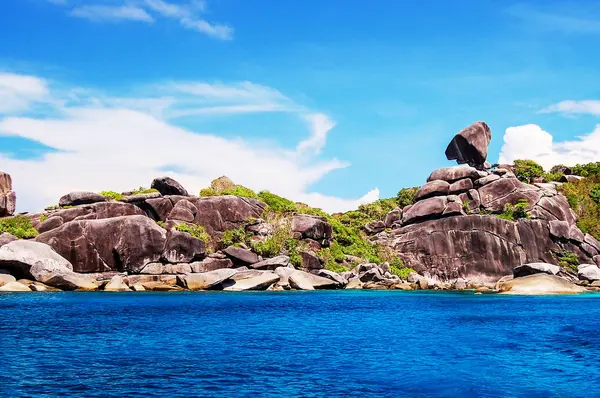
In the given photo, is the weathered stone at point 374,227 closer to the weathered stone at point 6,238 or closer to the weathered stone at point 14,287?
the weathered stone at point 6,238

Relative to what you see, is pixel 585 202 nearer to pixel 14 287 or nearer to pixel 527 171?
pixel 527 171

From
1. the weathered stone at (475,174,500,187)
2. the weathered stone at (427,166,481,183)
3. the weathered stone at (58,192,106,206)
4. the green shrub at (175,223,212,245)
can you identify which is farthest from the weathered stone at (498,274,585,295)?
the weathered stone at (58,192,106,206)

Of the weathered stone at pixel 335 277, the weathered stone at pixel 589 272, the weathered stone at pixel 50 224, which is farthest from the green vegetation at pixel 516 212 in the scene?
the weathered stone at pixel 50 224

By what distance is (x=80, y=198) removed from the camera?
6125cm

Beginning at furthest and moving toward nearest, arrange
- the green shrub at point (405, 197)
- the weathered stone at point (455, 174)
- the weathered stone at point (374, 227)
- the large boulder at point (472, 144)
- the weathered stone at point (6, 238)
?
1. the green shrub at point (405, 197)
2. the weathered stone at point (374, 227)
3. the large boulder at point (472, 144)
4. the weathered stone at point (455, 174)
5. the weathered stone at point (6, 238)

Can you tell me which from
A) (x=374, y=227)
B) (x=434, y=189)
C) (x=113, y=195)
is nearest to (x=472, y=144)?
(x=434, y=189)

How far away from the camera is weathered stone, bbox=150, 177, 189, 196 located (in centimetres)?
6494

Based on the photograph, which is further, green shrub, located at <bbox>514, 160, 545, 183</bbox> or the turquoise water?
green shrub, located at <bbox>514, 160, 545, 183</bbox>

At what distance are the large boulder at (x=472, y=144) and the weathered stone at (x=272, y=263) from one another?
34.8 m

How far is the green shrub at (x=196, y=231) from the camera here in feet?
191

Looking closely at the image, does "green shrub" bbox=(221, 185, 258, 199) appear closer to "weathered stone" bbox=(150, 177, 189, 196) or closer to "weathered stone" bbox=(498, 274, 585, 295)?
"weathered stone" bbox=(150, 177, 189, 196)

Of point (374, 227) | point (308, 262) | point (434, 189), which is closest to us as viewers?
point (308, 262)

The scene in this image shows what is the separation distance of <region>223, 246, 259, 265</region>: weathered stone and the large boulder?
3689 centimetres

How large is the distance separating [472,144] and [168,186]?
41969 mm
